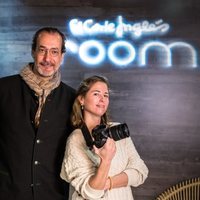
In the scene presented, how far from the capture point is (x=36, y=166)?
1.62 meters

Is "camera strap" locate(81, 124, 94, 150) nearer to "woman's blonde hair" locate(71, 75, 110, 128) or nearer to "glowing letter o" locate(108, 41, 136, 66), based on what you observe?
"woman's blonde hair" locate(71, 75, 110, 128)

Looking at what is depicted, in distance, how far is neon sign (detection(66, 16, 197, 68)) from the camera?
2.81 metres

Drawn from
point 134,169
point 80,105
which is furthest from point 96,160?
point 80,105

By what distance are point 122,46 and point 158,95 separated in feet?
1.87

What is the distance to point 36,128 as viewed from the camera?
165cm

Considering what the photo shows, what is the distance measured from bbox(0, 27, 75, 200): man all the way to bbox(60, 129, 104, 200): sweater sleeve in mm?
192

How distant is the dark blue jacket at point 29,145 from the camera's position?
1613 mm

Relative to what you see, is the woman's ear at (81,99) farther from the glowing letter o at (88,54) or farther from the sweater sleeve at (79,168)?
the glowing letter o at (88,54)

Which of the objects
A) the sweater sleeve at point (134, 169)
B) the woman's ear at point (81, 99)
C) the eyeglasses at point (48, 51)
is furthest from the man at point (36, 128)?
the sweater sleeve at point (134, 169)

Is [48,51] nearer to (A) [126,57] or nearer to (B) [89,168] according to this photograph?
(B) [89,168]

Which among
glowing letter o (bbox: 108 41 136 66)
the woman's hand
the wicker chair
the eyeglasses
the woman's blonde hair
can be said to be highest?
glowing letter o (bbox: 108 41 136 66)

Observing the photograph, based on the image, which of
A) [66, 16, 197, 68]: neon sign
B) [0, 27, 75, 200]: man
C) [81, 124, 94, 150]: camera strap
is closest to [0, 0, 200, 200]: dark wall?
[66, 16, 197, 68]: neon sign

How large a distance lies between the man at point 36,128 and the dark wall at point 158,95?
1.22 metres

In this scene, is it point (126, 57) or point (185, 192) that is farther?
point (126, 57)
